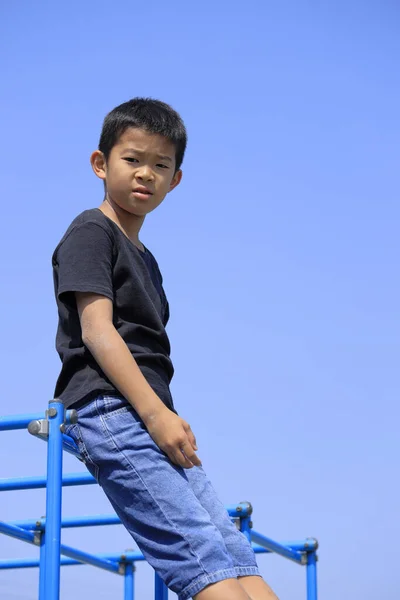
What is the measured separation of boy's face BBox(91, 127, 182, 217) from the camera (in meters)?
2.02

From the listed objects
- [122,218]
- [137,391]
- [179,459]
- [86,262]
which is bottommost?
[179,459]

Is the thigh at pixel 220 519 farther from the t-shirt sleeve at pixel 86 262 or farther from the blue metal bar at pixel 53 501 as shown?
the t-shirt sleeve at pixel 86 262

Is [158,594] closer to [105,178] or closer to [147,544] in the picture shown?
[147,544]

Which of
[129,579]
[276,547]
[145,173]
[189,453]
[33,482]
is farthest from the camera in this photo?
[129,579]

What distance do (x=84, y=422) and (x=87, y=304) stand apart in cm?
23

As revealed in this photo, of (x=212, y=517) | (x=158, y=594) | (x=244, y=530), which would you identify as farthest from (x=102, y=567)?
(x=212, y=517)

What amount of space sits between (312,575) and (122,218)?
1.96 metres

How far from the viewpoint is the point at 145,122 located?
2.04 metres

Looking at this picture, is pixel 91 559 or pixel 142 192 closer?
pixel 142 192

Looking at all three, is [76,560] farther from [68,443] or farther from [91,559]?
[68,443]

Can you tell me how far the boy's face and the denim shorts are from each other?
47 centimetres

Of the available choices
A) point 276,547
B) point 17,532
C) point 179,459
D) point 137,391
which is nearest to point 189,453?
point 179,459

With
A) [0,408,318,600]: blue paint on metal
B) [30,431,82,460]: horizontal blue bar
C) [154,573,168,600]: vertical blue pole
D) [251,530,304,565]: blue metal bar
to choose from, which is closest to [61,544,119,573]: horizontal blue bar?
[0,408,318,600]: blue paint on metal

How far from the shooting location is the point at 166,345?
1.96m
